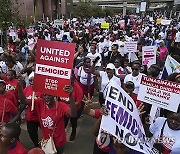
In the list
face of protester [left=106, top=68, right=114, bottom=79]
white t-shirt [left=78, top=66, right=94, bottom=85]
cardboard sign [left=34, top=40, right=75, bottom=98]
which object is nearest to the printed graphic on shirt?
cardboard sign [left=34, top=40, right=75, bottom=98]

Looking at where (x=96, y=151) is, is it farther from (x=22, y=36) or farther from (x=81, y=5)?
(x=81, y=5)

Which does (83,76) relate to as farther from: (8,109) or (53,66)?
(53,66)

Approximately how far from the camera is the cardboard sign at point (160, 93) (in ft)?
11.7

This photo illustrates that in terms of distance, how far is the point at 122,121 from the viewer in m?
2.70

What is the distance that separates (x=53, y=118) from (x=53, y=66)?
68 cm

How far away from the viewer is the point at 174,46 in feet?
39.0

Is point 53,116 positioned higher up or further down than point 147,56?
further down

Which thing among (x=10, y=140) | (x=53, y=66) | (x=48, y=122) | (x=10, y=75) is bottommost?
(x=48, y=122)

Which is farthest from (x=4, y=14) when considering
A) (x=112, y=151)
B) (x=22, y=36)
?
(x=112, y=151)

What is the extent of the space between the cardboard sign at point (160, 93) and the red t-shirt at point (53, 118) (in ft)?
3.33

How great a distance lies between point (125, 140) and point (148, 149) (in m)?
0.22

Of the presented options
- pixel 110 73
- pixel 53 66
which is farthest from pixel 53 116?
pixel 110 73

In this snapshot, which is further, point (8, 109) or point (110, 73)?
point (110, 73)

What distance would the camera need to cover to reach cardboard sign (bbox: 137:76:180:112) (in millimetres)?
3561
